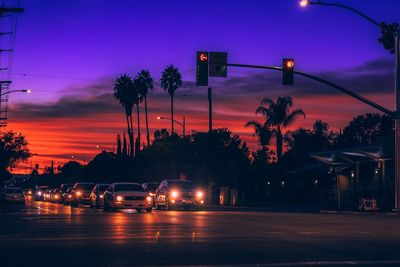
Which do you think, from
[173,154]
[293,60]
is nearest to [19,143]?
[173,154]

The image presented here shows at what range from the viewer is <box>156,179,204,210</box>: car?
43.8 metres

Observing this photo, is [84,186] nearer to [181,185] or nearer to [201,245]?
[181,185]

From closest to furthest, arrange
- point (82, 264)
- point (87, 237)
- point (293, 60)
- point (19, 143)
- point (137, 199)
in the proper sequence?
point (82, 264) < point (87, 237) < point (293, 60) < point (137, 199) < point (19, 143)

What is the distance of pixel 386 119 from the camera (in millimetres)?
103812

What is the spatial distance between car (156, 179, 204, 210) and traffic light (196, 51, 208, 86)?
1184 cm

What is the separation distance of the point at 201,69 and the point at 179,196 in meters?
12.2

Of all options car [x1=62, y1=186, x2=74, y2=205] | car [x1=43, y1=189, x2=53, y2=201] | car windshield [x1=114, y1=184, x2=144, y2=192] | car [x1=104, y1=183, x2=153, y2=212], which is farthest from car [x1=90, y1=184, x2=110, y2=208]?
car [x1=43, y1=189, x2=53, y2=201]

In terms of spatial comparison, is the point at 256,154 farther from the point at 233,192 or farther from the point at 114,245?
the point at 114,245

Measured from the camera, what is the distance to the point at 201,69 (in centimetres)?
3350

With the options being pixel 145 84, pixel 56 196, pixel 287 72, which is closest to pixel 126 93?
pixel 145 84

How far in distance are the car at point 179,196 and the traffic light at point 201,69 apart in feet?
38.9

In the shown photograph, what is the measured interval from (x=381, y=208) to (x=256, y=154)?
47658mm

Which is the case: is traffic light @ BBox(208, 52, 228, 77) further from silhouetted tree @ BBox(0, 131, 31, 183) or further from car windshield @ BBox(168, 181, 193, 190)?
silhouetted tree @ BBox(0, 131, 31, 183)

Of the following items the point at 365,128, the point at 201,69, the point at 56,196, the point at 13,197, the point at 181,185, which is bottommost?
the point at 13,197
